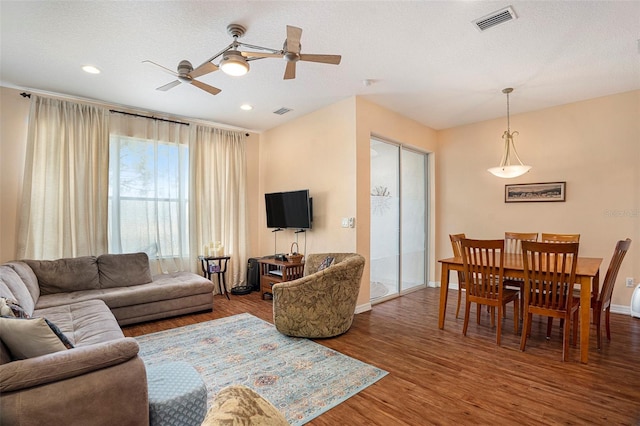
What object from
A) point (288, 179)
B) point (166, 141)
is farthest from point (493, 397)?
point (166, 141)

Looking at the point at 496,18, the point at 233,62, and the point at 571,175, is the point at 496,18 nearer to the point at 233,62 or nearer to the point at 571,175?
the point at 233,62

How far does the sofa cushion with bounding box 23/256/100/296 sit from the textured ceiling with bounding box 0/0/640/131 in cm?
214

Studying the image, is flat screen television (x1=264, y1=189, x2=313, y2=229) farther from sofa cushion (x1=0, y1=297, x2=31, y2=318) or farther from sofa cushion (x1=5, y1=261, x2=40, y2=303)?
sofa cushion (x1=0, y1=297, x2=31, y2=318)

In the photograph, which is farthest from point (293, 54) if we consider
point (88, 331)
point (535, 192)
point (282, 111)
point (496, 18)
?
point (535, 192)

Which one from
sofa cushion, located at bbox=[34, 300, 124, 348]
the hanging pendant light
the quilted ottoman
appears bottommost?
the quilted ottoman

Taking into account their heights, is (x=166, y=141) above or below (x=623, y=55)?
below

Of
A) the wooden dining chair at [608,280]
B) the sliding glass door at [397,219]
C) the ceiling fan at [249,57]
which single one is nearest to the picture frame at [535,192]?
the sliding glass door at [397,219]

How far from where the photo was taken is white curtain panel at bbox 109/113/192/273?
4383mm

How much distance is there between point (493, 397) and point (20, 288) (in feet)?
13.5

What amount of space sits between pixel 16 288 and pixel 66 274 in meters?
0.92

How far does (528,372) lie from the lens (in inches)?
100.0

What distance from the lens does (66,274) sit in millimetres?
3654

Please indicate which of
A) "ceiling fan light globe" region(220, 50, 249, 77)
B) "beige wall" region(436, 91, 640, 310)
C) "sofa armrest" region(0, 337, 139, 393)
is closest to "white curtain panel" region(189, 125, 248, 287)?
"ceiling fan light globe" region(220, 50, 249, 77)

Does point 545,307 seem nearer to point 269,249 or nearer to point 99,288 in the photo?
point 269,249
